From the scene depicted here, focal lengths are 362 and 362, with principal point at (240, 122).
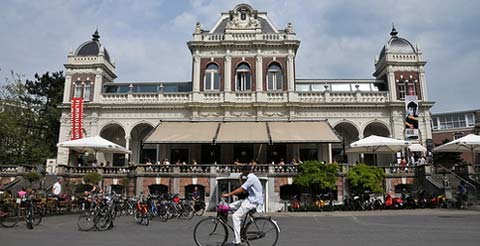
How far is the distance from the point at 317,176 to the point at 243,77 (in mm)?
12604

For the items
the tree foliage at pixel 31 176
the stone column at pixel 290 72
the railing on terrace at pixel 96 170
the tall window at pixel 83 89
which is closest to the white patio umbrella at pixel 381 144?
the stone column at pixel 290 72

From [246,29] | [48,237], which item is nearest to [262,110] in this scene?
[246,29]

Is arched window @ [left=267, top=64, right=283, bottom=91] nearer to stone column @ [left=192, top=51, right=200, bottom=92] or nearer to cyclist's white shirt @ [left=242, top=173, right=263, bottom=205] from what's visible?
stone column @ [left=192, top=51, right=200, bottom=92]

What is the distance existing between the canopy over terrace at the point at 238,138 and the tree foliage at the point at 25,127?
11616 millimetres

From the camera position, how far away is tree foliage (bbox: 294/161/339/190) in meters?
21.1

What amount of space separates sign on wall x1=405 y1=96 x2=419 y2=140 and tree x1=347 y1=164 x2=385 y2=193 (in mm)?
8195

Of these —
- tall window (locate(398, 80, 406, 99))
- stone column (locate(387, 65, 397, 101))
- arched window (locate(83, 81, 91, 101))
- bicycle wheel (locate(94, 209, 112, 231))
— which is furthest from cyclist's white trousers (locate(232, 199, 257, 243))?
arched window (locate(83, 81, 91, 101))

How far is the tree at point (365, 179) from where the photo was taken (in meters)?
21.2

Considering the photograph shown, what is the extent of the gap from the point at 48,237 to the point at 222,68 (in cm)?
2275

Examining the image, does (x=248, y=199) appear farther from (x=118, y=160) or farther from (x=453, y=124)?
(x=453, y=124)

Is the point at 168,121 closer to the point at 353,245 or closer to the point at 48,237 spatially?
the point at 48,237

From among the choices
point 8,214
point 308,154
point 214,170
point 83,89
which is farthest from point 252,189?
point 83,89

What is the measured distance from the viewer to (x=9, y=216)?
1248cm

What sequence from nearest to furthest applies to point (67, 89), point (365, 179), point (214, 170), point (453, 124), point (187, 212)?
1. point (187, 212)
2. point (365, 179)
3. point (214, 170)
4. point (67, 89)
5. point (453, 124)
